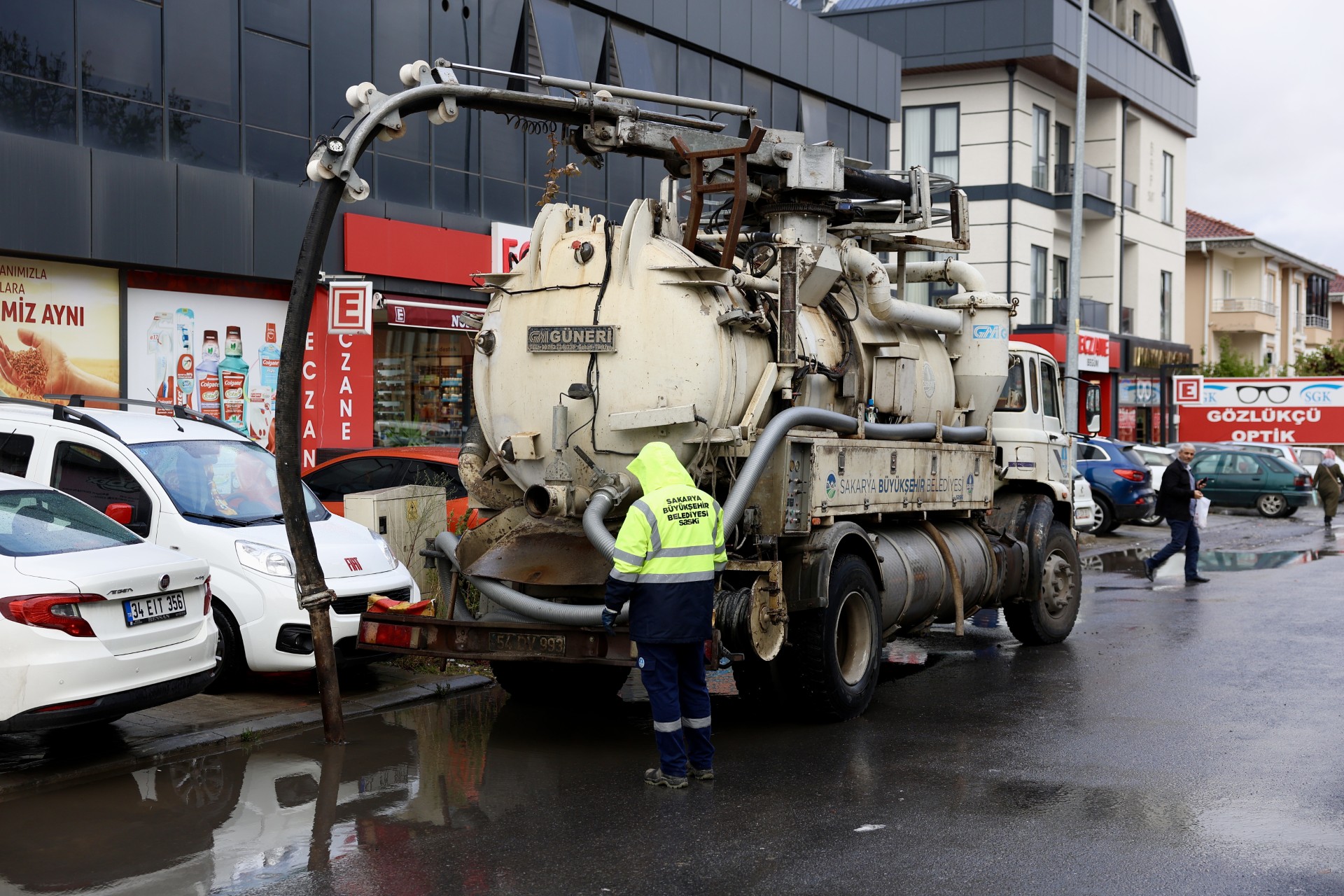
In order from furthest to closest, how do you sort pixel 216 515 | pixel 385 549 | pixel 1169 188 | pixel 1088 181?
pixel 1169 188, pixel 1088 181, pixel 385 549, pixel 216 515

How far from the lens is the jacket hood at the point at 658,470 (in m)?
7.23

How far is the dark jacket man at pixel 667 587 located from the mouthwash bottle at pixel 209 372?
10.1 m

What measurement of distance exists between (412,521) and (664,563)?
5.07 meters

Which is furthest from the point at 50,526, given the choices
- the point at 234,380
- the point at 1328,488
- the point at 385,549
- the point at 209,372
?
the point at 1328,488

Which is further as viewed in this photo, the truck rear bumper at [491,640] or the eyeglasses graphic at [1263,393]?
the eyeglasses graphic at [1263,393]

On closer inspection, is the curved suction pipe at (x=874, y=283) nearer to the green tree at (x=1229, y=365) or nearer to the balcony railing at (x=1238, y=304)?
the green tree at (x=1229, y=365)

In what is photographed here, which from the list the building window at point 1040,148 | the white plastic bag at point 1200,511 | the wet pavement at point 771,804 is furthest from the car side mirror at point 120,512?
the building window at point 1040,148

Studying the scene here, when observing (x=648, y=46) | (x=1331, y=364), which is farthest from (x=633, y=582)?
(x=1331, y=364)

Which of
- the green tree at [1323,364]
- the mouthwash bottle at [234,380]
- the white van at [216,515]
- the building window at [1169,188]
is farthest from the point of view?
the green tree at [1323,364]

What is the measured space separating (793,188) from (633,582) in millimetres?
3374

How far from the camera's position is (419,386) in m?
18.7

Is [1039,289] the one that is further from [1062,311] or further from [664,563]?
[664,563]

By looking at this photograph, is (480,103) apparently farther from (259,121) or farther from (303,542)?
(259,121)

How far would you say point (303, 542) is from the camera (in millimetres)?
8203
